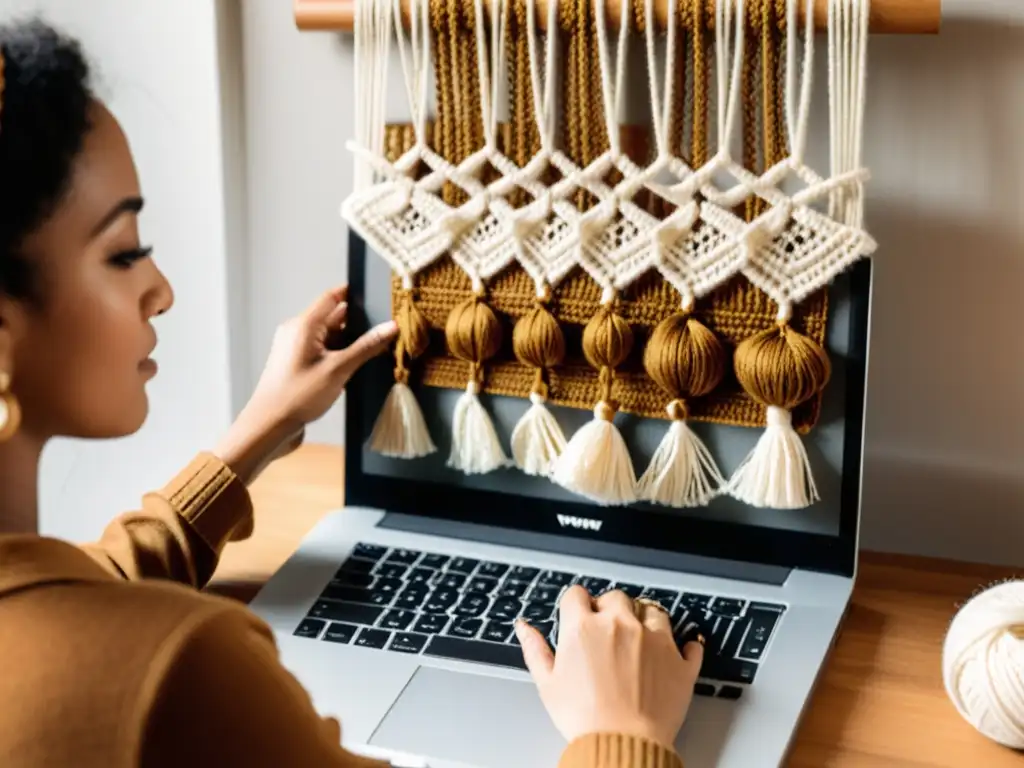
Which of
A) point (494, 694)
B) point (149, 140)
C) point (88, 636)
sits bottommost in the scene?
point (494, 694)

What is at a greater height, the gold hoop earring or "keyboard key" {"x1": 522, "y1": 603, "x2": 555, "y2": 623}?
the gold hoop earring

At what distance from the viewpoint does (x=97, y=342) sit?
614 mm

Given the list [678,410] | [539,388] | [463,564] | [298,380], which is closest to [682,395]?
[678,410]

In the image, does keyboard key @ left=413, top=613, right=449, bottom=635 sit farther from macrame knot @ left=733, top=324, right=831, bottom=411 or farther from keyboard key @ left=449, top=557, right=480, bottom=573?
macrame knot @ left=733, top=324, right=831, bottom=411

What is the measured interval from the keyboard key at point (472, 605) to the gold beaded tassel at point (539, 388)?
0.42 feet

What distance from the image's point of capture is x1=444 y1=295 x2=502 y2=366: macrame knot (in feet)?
3.21

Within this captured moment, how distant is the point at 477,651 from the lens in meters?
0.85

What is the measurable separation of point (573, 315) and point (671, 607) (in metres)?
0.24

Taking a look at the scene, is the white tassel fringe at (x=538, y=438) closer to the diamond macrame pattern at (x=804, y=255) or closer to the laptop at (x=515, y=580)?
the laptop at (x=515, y=580)

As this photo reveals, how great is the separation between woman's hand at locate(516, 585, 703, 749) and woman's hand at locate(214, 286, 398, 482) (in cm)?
30

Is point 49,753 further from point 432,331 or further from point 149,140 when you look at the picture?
point 149,140

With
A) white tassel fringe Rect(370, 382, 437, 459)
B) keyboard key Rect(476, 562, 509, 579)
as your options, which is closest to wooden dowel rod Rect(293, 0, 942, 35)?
white tassel fringe Rect(370, 382, 437, 459)

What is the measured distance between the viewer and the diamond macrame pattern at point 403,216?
98 cm

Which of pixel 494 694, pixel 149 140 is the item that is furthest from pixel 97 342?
pixel 149 140
